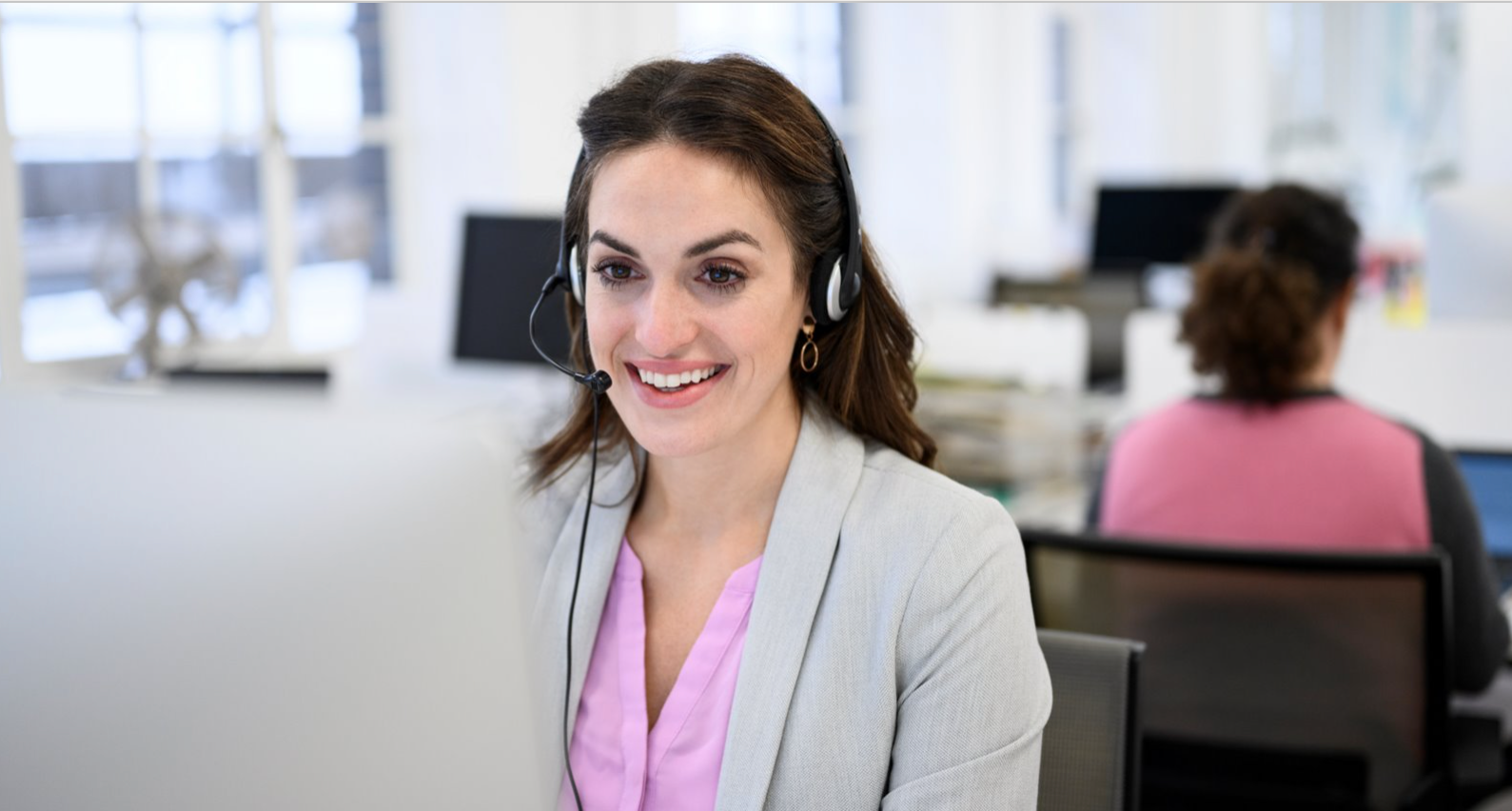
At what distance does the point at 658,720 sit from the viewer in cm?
120

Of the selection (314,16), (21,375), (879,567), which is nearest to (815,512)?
(879,567)

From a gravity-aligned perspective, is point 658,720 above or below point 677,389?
below

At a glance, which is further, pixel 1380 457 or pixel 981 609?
pixel 1380 457

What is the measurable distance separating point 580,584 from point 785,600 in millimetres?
201

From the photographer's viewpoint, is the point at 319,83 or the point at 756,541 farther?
the point at 319,83

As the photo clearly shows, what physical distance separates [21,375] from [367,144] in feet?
3.94

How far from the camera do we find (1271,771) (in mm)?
1733

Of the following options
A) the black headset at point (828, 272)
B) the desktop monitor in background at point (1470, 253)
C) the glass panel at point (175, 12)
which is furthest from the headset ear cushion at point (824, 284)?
the glass panel at point (175, 12)

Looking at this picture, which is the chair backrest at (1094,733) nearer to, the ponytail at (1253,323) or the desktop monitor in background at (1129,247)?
the ponytail at (1253,323)

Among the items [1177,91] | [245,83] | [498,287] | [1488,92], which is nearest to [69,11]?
[245,83]

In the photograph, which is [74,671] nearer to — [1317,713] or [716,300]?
[716,300]

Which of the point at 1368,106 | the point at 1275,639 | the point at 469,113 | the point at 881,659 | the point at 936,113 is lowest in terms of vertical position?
the point at 1275,639

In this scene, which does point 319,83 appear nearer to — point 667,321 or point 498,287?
point 498,287

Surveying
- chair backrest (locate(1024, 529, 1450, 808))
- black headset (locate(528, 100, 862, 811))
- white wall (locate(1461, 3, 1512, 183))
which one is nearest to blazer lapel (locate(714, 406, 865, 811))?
black headset (locate(528, 100, 862, 811))
